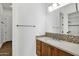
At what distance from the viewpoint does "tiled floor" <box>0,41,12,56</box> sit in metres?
2.00

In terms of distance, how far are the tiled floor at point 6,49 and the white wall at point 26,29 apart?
8 cm

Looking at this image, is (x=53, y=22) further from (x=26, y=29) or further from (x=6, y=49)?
(x=6, y=49)

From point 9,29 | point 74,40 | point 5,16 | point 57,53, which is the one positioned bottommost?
point 57,53

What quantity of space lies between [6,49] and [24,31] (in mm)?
435

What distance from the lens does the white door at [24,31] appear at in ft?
6.80

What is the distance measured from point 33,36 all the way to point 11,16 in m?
0.50

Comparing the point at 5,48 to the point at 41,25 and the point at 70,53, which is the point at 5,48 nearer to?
Answer: the point at 41,25

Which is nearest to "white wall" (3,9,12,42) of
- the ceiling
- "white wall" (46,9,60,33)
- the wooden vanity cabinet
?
the ceiling

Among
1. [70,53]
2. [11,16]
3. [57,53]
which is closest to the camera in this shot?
[70,53]

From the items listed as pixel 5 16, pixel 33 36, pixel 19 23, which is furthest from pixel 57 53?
pixel 5 16

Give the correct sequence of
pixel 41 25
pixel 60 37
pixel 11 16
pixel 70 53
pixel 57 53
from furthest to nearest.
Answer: pixel 60 37 < pixel 41 25 < pixel 11 16 < pixel 57 53 < pixel 70 53

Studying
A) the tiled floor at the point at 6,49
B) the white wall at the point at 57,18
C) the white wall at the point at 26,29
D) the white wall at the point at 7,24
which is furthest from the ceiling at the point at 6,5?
the white wall at the point at 57,18

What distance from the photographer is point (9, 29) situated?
6.53 feet

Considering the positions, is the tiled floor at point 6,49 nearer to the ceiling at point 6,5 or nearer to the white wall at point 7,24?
the white wall at point 7,24
